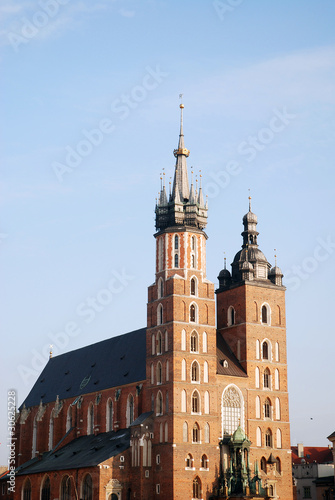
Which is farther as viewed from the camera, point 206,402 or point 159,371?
point 159,371

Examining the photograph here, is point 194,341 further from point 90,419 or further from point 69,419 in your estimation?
point 69,419

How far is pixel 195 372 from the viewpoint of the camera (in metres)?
72.3

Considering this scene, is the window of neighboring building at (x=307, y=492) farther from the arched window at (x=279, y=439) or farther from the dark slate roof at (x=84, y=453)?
the dark slate roof at (x=84, y=453)

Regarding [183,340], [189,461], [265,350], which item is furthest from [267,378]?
[189,461]

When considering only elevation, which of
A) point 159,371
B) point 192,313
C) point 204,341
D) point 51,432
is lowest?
point 51,432

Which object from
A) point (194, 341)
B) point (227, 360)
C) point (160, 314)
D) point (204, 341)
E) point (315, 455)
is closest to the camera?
point (194, 341)

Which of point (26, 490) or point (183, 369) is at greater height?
point (183, 369)

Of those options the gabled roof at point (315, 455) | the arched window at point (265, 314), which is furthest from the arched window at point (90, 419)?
the gabled roof at point (315, 455)

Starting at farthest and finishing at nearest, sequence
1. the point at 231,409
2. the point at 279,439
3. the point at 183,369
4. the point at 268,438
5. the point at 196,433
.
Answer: the point at 279,439
the point at 268,438
the point at 231,409
the point at 183,369
the point at 196,433

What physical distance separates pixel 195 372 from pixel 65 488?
18.1 metres

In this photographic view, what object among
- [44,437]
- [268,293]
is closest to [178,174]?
[268,293]

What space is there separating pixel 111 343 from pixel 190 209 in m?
23.1

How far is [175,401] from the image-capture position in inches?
2756

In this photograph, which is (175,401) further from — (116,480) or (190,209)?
(190,209)
